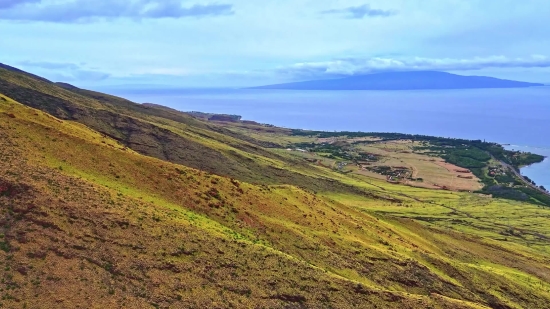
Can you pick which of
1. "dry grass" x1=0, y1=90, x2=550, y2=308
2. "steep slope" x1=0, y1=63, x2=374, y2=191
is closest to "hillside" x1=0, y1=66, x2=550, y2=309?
"dry grass" x1=0, y1=90, x2=550, y2=308

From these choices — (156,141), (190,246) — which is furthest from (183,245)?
(156,141)

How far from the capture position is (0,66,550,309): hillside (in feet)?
92.9

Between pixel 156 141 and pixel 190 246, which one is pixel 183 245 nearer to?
pixel 190 246

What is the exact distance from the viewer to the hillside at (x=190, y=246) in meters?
28.3

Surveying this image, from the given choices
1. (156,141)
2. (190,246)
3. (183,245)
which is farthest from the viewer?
(156,141)

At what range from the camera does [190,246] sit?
109 feet

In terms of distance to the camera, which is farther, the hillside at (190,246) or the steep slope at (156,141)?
the steep slope at (156,141)

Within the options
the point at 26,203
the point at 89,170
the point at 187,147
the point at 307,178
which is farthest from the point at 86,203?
the point at 307,178

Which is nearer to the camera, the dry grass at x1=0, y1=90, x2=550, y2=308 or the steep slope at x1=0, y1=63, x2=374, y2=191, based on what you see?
the dry grass at x1=0, y1=90, x2=550, y2=308

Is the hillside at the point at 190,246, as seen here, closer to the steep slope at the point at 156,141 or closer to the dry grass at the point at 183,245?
the dry grass at the point at 183,245

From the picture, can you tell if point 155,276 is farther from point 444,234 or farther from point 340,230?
point 444,234

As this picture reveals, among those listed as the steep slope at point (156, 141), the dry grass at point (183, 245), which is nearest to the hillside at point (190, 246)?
the dry grass at point (183, 245)

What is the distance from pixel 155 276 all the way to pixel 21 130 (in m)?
23.1

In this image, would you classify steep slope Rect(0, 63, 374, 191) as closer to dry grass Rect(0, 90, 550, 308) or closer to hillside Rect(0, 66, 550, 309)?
hillside Rect(0, 66, 550, 309)
